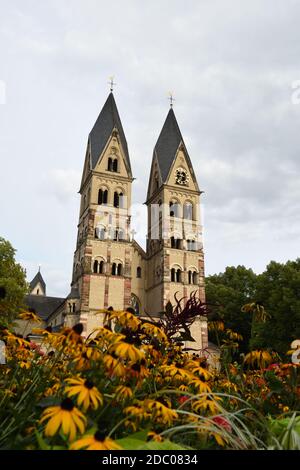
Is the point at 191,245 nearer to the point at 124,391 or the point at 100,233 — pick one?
the point at 100,233

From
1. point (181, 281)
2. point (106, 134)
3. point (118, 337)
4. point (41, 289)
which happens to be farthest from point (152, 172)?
point (118, 337)

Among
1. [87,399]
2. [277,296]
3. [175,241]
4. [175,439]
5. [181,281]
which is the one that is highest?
[175,241]

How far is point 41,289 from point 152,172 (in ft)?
125

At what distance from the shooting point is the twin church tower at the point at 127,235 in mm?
34438

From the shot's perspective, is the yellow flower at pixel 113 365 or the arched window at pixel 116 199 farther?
the arched window at pixel 116 199

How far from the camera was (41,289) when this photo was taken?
71.7 m

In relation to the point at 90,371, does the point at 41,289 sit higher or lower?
higher

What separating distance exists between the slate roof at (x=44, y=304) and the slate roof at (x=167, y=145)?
21.1 meters

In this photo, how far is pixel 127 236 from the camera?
37344mm

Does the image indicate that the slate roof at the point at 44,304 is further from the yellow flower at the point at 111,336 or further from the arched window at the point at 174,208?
the yellow flower at the point at 111,336

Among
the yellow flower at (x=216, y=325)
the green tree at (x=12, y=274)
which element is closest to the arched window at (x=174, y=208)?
the green tree at (x=12, y=274)

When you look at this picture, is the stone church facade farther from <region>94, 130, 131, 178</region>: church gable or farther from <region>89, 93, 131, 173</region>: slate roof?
<region>89, 93, 131, 173</region>: slate roof
